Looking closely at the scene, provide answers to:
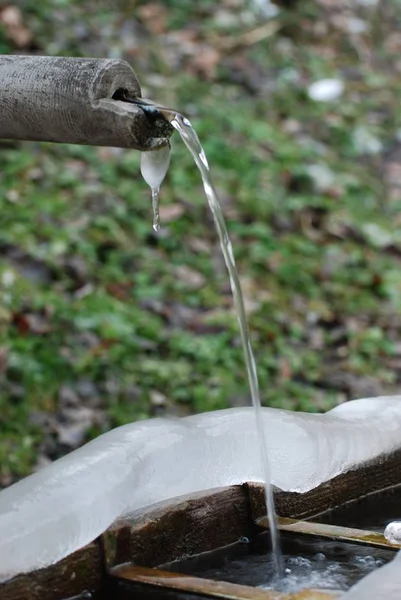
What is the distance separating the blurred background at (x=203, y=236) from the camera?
4035 millimetres

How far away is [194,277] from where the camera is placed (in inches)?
192

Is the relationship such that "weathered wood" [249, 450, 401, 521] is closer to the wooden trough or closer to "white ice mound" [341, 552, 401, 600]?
the wooden trough

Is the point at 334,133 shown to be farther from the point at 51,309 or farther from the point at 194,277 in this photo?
the point at 51,309

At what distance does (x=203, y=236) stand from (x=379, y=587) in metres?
3.87

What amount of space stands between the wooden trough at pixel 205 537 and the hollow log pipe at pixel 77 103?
0.63 metres

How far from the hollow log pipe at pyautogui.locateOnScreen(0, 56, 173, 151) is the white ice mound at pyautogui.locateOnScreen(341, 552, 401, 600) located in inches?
29.6

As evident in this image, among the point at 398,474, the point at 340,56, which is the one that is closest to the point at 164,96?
the point at 340,56

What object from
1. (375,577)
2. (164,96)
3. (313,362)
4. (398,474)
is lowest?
(313,362)

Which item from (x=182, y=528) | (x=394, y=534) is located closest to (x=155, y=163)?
(x=182, y=528)

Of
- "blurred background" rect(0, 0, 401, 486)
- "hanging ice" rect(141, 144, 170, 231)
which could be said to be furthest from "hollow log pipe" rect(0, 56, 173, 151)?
"blurred background" rect(0, 0, 401, 486)

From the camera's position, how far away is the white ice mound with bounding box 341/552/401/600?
1.33 meters

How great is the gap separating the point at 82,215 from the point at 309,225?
138cm

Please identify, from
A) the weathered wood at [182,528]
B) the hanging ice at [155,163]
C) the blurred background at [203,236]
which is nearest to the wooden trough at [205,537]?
the weathered wood at [182,528]

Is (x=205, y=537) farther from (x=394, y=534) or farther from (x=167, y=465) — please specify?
(x=394, y=534)
